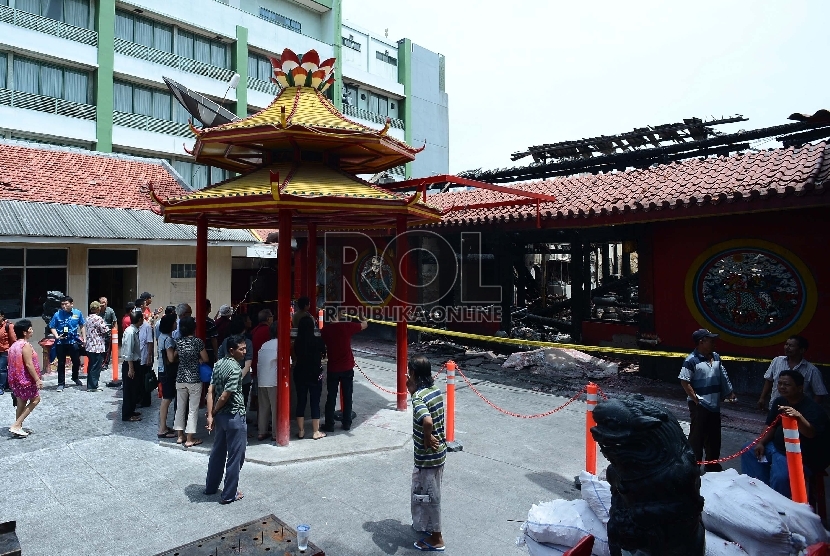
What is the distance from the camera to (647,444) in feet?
8.13

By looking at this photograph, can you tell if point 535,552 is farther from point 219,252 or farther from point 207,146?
point 219,252

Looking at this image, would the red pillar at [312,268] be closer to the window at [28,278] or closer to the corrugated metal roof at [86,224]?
the corrugated metal roof at [86,224]

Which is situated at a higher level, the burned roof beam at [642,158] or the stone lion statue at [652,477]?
the burned roof beam at [642,158]

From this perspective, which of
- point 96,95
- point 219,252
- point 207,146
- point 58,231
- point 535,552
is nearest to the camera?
point 535,552

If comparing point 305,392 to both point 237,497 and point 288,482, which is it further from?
point 237,497

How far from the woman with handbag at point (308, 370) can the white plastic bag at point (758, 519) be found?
4989 mm

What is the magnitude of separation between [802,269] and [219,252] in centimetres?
1373

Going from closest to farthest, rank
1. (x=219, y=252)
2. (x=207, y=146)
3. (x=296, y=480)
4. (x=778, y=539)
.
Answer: (x=778, y=539), (x=296, y=480), (x=207, y=146), (x=219, y=252)

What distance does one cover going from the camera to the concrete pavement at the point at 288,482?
15.9 ft

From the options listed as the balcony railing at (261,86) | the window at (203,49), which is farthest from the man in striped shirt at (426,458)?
the balcony railing at (261,86)

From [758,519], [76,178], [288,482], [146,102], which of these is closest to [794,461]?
[758,519]

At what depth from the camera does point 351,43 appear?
36.2 metres

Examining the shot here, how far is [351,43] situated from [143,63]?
15.2 m

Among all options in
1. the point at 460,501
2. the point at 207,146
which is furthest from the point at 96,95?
the point at 460,501
